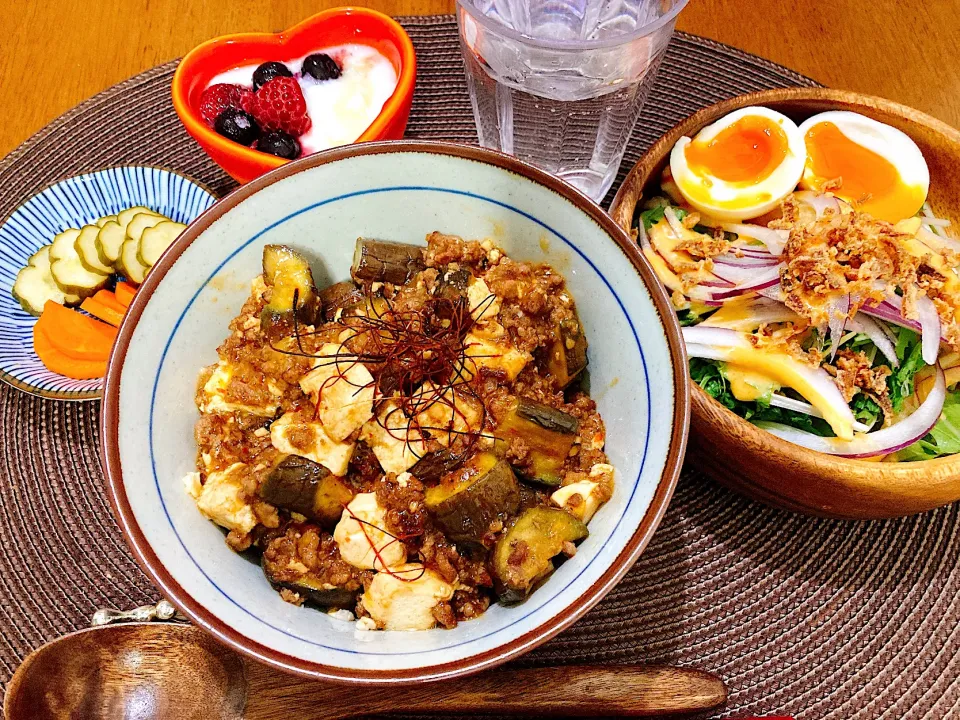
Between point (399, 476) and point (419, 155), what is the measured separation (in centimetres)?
75

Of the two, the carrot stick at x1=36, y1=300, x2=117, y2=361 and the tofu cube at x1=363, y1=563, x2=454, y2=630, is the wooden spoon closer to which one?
the tofu cube at x1=363, y1=563, x2=454, y2=630

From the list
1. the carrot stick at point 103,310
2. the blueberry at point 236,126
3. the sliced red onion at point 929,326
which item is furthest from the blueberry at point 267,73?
the sliced red onion at point 929,326

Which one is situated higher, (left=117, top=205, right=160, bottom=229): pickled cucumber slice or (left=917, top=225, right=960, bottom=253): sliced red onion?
(left=117, top=205, right=160, bottom=229): pickled cucumber slice

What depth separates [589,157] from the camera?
2398 mm

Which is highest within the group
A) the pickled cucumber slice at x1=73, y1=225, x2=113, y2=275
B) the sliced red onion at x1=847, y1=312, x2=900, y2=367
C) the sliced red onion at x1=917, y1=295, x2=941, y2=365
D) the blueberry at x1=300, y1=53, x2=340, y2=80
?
the blueberry at x1=300, y1=53, x2=340, y2=80

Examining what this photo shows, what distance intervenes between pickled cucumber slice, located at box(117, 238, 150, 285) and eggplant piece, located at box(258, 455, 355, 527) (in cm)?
108

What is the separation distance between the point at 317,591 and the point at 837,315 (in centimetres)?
153

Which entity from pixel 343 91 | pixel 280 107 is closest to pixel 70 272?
pixel 280 107

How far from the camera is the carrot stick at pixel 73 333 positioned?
2.17 metres

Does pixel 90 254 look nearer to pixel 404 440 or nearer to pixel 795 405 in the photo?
pixel 404 440

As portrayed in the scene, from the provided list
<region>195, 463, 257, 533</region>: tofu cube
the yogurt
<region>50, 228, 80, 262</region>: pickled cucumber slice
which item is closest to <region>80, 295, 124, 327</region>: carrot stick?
<region>50, 228, 80, 262</region>: pickled cucumber slice

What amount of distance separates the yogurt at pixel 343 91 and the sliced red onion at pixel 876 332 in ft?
5.54

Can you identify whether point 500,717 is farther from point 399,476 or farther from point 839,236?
point 839,236

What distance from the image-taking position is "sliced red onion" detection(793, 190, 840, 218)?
6.78 ft
